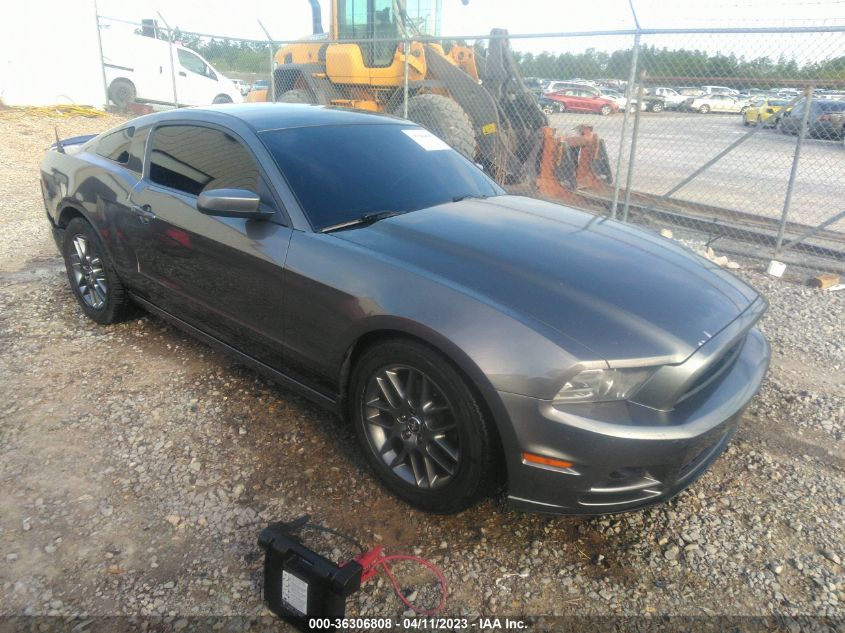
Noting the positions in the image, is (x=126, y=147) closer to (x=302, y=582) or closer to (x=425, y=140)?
(x=425, y=140)

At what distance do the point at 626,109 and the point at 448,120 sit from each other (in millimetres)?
2306

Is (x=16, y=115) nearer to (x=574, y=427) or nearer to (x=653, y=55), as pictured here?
(x=653, y=55)

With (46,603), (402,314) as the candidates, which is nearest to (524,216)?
(402,314)

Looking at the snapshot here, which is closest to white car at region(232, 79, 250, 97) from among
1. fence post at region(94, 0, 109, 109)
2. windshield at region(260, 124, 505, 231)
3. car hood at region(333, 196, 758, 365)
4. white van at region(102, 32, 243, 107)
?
white van at region(102, 32, 243, 107)

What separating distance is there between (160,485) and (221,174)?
1.58 metres

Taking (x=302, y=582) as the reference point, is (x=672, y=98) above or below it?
above

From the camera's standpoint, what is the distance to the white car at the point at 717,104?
812 centimetres

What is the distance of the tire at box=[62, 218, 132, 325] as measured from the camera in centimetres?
408

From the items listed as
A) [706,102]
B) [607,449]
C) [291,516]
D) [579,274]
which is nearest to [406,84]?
[706,102]

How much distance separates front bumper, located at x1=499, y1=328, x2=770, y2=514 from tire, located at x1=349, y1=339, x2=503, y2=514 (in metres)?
0.15

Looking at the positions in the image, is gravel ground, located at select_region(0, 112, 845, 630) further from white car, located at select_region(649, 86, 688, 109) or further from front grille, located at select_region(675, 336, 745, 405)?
white car, located at select_region(649, 86, 688, 109)

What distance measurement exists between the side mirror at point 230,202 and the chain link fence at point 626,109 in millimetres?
4449

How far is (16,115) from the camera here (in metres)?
14.2

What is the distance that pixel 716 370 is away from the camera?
2404 mm
